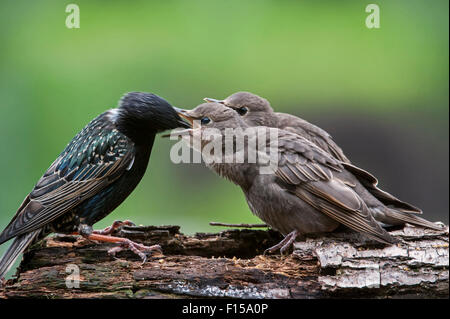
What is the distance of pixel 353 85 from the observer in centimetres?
1099

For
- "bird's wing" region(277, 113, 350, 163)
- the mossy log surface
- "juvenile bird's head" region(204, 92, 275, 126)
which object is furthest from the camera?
"juvenile bird's head" region(204, 92, 275, 126)

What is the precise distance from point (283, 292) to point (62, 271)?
1758 mm

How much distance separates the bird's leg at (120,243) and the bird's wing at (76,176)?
0.80 ft

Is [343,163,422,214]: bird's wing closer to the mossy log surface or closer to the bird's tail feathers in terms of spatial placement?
the bird's tail feathers

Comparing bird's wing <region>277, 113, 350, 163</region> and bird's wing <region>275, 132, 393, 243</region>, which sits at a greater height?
bird's wing <region>277, 113, 350, 163</region>

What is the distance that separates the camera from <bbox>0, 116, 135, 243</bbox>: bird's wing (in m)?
5.23

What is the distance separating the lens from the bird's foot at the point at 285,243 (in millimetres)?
5305

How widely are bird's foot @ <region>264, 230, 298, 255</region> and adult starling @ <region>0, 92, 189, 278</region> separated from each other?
38.4 inches

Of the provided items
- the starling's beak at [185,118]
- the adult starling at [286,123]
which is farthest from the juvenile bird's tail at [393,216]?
the starling's beak at [185,118]

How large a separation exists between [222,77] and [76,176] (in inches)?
208

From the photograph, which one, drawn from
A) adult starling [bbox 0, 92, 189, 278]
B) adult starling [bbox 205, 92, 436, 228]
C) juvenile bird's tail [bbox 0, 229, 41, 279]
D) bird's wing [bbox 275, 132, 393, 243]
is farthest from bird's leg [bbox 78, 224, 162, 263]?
adult starling [bbox 205, 92, 436, 228]

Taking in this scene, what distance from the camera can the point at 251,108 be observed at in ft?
21.1

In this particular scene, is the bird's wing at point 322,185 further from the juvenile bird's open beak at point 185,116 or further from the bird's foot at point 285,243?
the juvenile bird's open beak at point 185,116


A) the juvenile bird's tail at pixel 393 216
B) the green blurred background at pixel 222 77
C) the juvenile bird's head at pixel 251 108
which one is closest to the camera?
the juvenile bird's tail at pixel 393 216
